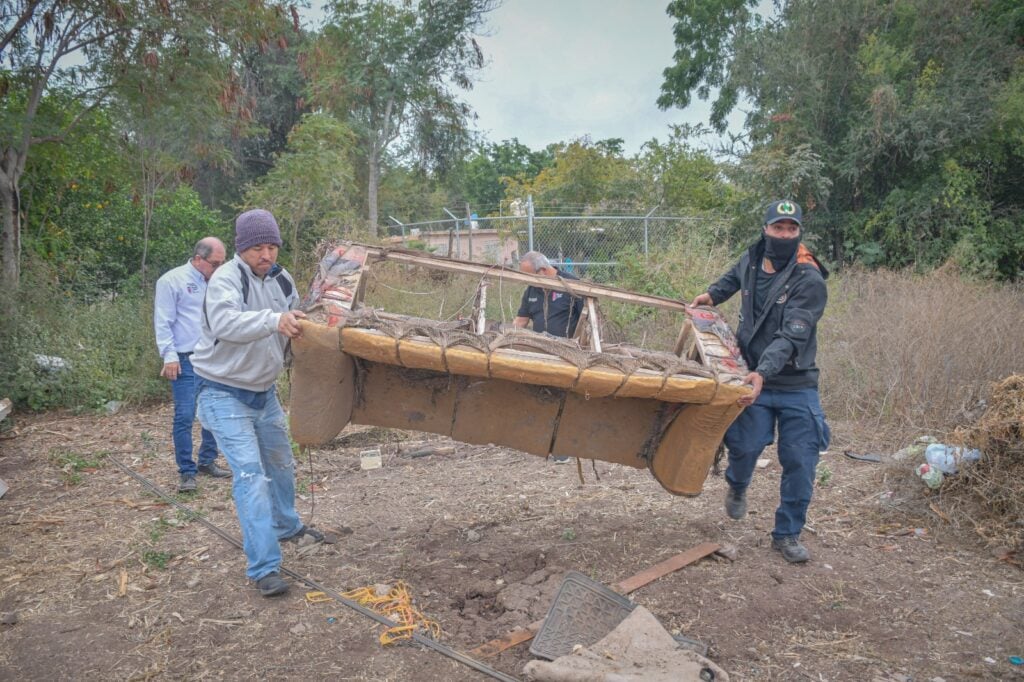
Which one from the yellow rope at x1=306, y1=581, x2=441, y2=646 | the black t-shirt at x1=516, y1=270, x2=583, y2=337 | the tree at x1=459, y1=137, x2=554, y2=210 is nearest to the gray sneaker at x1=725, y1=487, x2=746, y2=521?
the yellow rope at x1=306, y1=581, x2=441, y2=646

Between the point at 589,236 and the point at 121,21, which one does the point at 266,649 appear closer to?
the point at 121,21

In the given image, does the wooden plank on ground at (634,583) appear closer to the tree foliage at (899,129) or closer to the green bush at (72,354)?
the green bush at (72,354)

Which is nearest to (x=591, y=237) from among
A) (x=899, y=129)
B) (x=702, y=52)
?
(x=899, y=129)

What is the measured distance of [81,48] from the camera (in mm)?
9969

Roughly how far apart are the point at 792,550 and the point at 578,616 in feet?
4.81

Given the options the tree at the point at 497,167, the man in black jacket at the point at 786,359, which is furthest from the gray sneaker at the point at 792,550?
the tree at the point at 497,167

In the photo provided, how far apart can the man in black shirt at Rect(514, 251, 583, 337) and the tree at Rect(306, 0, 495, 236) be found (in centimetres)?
1176

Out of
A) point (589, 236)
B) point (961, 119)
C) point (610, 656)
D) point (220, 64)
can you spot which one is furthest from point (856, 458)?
point (961, 119)

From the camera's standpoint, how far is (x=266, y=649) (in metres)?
3.46

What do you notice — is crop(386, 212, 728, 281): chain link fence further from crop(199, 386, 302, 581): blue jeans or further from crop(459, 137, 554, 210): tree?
crop(459, 137, 554, 210): tree

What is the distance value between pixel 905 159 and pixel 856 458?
1091 centimetres

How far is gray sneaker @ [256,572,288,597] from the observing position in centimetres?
385

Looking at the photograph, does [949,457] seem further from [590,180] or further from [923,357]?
[590,180]

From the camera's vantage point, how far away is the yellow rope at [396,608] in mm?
3551
